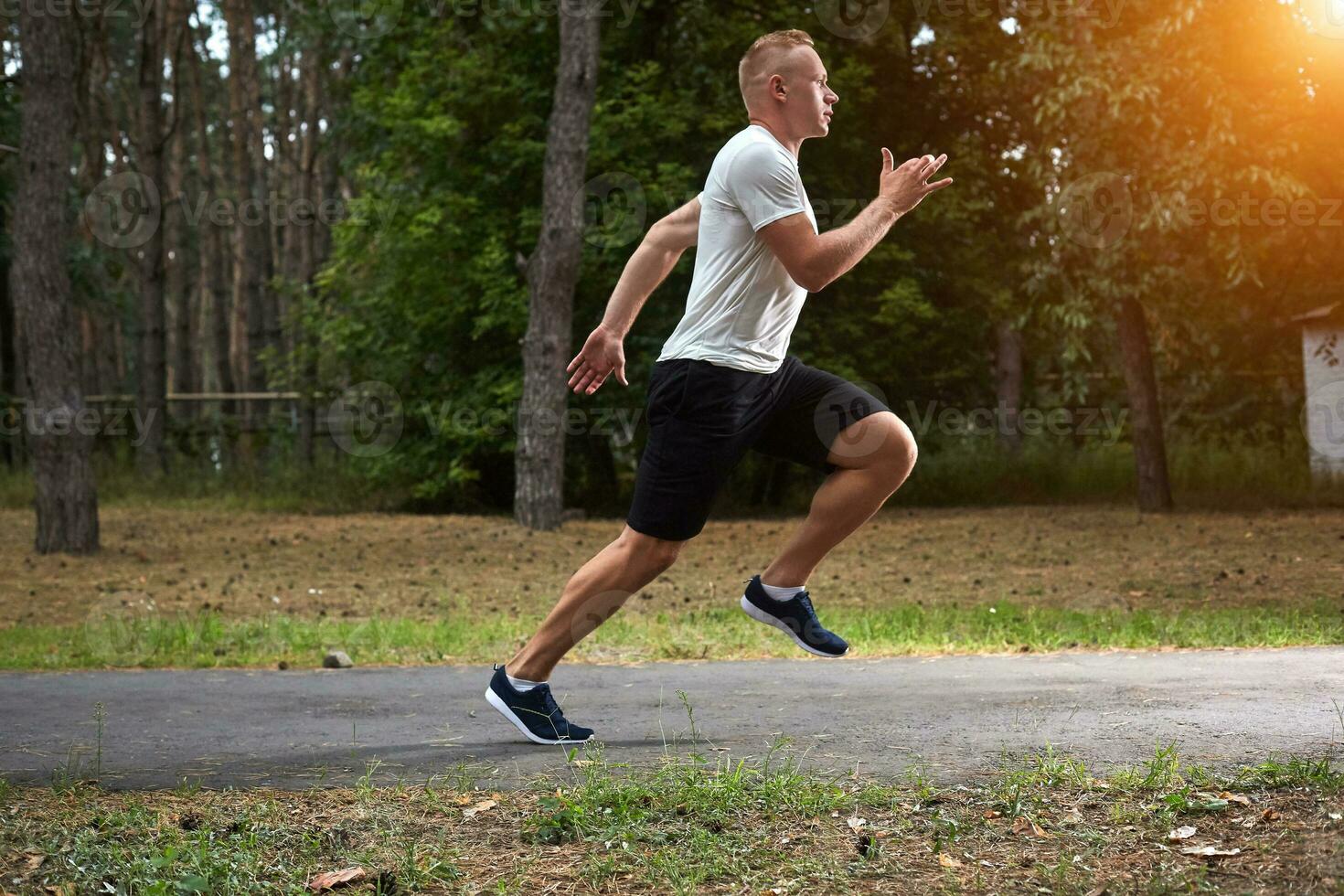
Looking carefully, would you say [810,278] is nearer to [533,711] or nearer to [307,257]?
[533,711]

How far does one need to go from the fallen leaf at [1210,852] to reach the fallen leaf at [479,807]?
1.88m

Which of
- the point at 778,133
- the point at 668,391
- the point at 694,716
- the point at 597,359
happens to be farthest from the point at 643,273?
the point at 694,716

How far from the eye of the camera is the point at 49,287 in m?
15.0

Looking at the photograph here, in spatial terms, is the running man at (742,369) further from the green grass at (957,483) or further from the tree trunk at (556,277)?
the green grass at (957,483)

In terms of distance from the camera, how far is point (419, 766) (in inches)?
189

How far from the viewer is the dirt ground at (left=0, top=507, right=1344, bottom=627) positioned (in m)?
11.8

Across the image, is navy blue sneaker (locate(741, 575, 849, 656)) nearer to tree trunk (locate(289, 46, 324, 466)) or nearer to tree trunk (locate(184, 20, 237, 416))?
tree trunk (locate(289, 46, 324, 466))

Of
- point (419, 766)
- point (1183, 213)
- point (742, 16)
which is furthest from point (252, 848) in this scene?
point (742, 16)

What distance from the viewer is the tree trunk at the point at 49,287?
14.8 m

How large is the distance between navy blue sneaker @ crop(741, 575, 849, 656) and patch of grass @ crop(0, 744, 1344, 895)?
0.89m

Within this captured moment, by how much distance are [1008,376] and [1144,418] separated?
9.77 m

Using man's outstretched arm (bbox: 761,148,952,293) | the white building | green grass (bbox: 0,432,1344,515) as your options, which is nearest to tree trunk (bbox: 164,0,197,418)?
green grass (bbox: 0,432,1344,515)

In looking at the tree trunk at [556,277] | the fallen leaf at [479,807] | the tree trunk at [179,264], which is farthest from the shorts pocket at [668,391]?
the tree trunk at [179,264]

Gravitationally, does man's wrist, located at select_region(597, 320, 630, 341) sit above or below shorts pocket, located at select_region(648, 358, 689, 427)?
above
